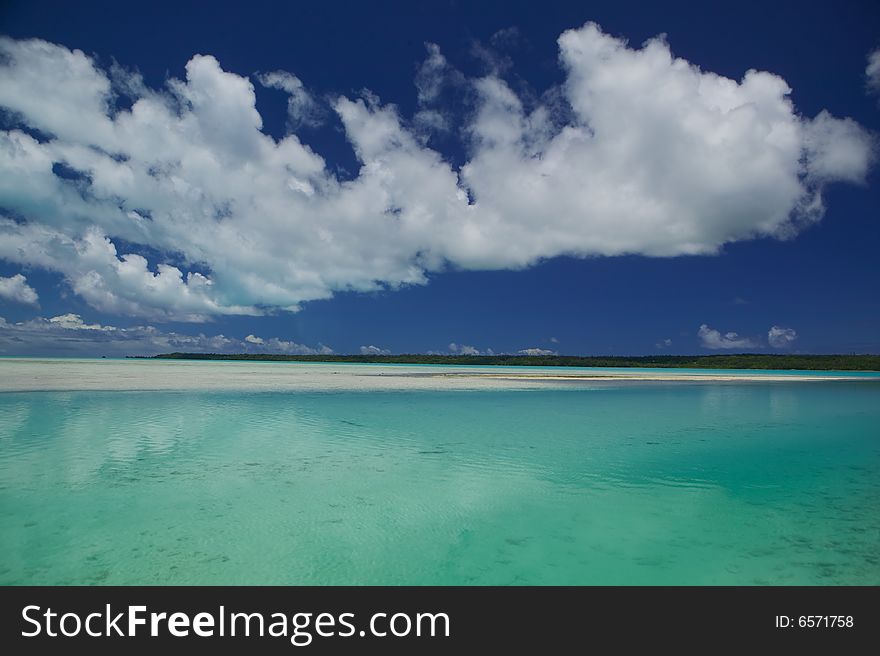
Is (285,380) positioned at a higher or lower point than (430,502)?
higher

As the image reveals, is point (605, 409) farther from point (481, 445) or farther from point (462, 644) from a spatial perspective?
point (462, 644)

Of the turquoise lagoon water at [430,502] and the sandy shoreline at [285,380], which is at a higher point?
the sandy shoreline at [285,380]

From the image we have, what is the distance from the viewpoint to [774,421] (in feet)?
56.9

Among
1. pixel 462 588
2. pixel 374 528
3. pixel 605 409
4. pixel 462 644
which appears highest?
pixel 605 409

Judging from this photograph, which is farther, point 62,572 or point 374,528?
point 374,528

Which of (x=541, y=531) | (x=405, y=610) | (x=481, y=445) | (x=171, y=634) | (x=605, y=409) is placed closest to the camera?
(x=171, y=634)

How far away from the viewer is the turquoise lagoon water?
5441mm

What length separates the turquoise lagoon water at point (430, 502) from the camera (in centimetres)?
544

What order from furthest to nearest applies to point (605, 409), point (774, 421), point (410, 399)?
point (410, 399), point (605, 409), point (774, 421)

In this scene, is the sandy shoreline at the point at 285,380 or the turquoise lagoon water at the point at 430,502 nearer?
the turquoise lagoon water at the point at 430,502

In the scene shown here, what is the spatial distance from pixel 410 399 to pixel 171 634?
771 inches

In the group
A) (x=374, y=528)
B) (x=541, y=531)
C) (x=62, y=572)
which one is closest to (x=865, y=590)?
(x=541, y=531)

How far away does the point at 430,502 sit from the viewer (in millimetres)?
7785

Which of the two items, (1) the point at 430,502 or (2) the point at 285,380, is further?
(2) the point at 285,380
